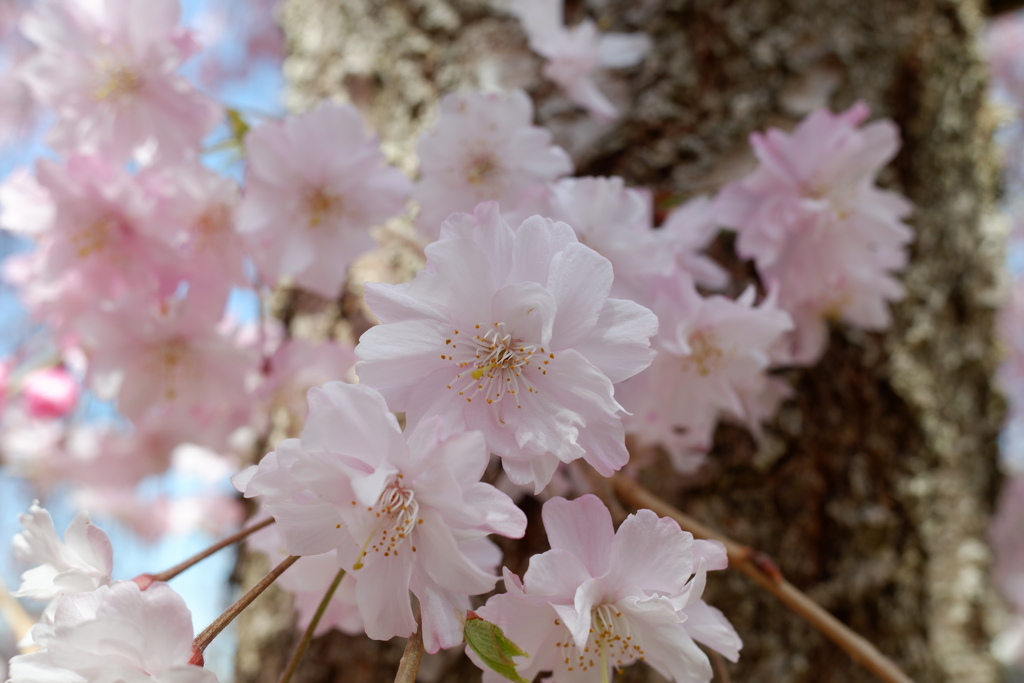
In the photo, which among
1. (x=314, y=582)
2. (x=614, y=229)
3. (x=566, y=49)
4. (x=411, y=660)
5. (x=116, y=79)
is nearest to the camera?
(x=411, y=660)

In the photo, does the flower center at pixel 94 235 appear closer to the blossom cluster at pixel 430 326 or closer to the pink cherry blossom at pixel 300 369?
the blossom cluster at pixel 430 326

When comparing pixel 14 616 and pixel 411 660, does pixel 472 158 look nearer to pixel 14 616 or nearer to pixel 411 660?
pixel 411 660

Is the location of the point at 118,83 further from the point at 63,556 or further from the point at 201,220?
the point at 63,556

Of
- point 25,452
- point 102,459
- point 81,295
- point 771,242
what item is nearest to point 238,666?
point 81,295

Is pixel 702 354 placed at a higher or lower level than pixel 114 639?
lower

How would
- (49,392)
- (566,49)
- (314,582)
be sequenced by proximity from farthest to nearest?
1. (49,392)
2. (566,49)
3. (314,582)

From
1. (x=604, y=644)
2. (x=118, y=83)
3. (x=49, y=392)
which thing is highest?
(x=118, y=83)

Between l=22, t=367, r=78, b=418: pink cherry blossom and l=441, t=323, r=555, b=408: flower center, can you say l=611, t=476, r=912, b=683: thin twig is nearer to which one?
l=441, t=323, r=555, b=408: flower center

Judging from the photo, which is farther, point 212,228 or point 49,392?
point 49,392

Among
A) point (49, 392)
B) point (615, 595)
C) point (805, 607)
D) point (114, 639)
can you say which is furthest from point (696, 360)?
point (49, 392)
